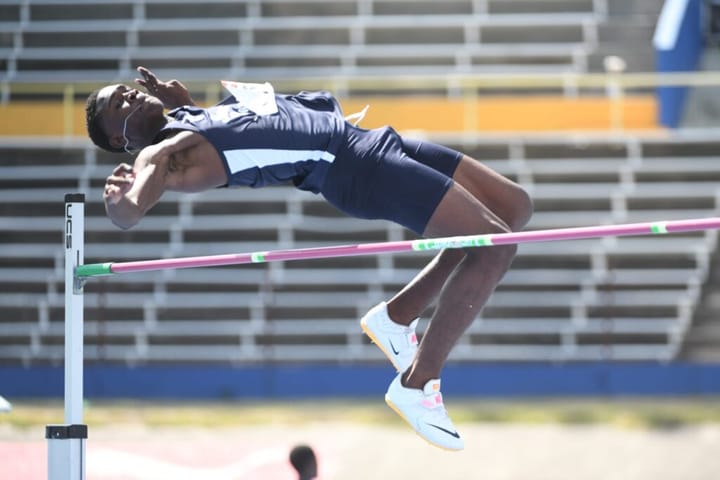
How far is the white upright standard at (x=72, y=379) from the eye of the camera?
12.6 ft

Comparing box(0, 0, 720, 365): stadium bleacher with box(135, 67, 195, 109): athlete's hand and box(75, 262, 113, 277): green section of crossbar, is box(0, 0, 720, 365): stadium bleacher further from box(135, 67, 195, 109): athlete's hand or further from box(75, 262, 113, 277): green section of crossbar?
box(75, 262, 113, 277): green section of crossbar

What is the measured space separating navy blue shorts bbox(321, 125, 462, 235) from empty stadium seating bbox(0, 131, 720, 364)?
5758 mm

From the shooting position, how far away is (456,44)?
458 inches

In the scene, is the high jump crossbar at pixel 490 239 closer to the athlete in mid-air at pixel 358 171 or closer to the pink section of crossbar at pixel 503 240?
the pink section of crossbar at pixel 503 240

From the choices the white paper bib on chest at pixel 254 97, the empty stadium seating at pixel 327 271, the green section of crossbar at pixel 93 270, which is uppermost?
the white paper bib on chest at pixel 254 97

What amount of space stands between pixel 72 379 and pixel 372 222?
20.8 ft

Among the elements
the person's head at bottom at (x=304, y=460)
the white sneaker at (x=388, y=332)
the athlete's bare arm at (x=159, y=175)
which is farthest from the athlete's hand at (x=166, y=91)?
the person's head at bottom at (x=304, y=460)

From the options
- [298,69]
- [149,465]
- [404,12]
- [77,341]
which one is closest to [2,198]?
[298,69]

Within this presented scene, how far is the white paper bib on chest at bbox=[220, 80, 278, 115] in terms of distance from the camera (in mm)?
3781

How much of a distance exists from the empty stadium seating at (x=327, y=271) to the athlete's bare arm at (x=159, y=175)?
19.5 feet

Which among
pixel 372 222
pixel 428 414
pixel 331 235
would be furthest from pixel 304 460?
pixel 331 235

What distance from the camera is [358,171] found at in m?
3.80

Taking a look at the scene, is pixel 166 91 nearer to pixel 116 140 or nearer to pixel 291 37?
pixel 116 140

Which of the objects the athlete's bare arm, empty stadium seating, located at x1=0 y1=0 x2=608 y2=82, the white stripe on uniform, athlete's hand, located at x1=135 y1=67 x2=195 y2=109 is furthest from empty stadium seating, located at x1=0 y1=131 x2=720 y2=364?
the athlete's bare arm
